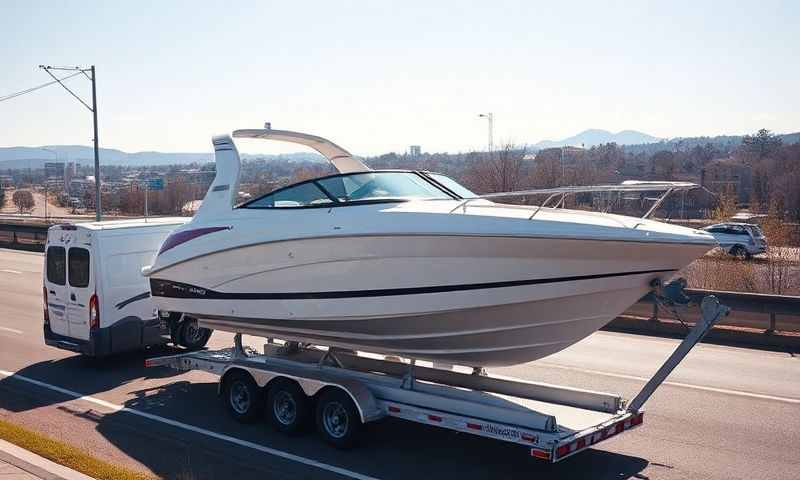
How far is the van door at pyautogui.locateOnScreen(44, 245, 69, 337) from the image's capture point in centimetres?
1211

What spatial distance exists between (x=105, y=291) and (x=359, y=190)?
193 inches

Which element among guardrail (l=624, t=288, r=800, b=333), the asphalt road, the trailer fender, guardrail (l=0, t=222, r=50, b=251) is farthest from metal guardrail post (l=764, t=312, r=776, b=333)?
guardrail (l=0, t=222, r=50, b=251)

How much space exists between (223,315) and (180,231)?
1.25 meters

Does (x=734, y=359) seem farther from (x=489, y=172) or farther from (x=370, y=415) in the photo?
(x=489, y=172)

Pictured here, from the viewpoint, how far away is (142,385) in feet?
36.4

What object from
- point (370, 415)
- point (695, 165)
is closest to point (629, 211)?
point (370, 415)

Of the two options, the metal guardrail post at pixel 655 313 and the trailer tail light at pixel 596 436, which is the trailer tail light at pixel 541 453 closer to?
the trailer tail light at pixel 596 436

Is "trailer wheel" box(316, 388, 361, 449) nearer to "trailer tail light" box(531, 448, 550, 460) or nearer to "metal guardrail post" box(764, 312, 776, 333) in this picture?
"trailer tail light" box(531, 448, 550, 460)

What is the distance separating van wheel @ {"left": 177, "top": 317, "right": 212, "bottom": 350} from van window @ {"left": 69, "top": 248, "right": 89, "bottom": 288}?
5.03 feet

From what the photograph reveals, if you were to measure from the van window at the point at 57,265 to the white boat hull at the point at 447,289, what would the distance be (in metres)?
4.05

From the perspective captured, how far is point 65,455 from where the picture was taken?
7.73 metres

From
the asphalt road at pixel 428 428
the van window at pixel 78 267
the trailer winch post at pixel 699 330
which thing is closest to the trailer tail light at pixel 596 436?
the trailer winch post at pixel 699 330

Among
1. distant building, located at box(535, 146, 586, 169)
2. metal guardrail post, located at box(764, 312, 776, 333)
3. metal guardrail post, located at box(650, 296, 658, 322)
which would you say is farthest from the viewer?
distant building, located at box(535, 146, 586, 169)

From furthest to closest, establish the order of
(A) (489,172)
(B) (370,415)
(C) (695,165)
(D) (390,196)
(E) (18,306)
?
(C) (695,165), (A) (489,172), (E) (18,306), (D) (390,196), (B) (370,415)
